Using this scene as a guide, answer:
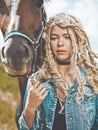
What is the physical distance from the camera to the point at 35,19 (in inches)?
107

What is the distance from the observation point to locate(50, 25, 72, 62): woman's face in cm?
277

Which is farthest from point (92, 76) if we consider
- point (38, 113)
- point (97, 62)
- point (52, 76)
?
point (38, 113)

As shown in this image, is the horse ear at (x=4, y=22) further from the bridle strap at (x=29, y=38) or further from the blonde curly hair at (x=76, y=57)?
the blonde curly hair at (x=76, y=57)

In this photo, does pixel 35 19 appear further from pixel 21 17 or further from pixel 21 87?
pixel 21 87

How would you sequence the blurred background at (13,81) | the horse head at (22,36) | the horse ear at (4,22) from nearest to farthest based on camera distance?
the horse head at (22,36)
the horse ear at (4,22)
the blurred background at (13,81)

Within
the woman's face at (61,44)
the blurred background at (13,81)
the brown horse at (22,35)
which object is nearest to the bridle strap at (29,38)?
the brown horse at (22,35)

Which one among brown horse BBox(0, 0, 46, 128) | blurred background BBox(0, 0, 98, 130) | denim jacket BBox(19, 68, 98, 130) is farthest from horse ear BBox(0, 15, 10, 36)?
denim jacket BBox(19, 68, 98, 130)

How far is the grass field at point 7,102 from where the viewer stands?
2832mm

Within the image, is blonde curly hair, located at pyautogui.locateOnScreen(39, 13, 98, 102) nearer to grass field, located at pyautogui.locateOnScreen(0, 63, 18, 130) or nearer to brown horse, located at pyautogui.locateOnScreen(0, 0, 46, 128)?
brown horse, located at pyautogui.locateOnScreen(0, 0, 46, 128)

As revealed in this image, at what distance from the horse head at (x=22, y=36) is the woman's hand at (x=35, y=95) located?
0.13 m

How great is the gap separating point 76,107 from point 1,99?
0.62 m

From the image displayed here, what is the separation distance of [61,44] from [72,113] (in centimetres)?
54

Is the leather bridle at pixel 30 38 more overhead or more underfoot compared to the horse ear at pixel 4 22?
more underfoot

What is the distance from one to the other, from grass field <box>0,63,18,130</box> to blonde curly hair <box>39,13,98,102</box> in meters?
0.32
